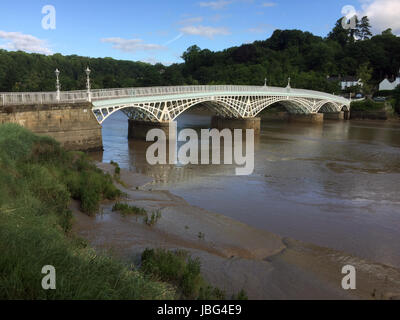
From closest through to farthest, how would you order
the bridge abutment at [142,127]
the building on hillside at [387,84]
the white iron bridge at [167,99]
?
1. the white iron bridge at [167,99]
2. the bridge abutment at [142,127]
3. the building on hillside at [387,84]

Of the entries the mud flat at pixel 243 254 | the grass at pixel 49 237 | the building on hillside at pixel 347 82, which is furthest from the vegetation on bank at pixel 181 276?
the building on hillside at pixel 347 82

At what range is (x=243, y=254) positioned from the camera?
8.60m

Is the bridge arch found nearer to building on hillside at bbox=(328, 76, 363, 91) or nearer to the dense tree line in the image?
the dense tree line

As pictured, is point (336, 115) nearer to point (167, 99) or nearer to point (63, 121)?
point (167, 99)

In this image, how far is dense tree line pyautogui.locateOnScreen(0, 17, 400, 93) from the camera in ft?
243

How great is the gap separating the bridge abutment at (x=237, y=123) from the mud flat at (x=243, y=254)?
32.0 metres

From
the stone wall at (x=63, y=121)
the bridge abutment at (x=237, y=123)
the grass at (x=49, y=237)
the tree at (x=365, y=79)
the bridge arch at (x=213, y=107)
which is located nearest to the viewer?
the grass at (x=49, y=237)

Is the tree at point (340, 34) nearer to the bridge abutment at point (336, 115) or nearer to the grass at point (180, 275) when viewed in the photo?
the bridge abutment at point (336, 115)

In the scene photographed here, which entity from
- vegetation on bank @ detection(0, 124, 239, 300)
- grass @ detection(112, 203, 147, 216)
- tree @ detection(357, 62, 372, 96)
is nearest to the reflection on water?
grass @ detection(112, 203, 147, 216)

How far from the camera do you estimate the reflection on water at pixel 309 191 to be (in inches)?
416

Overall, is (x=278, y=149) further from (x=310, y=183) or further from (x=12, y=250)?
(x=12, y=250)

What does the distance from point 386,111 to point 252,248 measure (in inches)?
2354

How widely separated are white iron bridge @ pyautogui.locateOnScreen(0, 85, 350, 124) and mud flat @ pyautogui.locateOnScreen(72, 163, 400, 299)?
1487 cm
